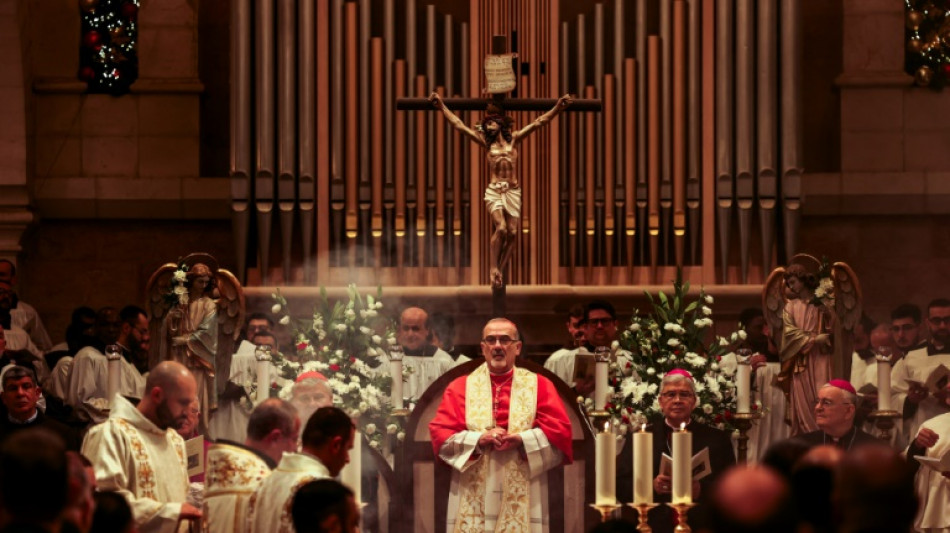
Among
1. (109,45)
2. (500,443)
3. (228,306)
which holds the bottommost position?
(500,443)

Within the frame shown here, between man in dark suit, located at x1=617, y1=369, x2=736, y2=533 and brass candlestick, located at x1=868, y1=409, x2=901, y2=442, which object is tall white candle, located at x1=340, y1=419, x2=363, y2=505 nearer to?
man in dark suit, located at x1=617, y1=369, x2=736, y2=533

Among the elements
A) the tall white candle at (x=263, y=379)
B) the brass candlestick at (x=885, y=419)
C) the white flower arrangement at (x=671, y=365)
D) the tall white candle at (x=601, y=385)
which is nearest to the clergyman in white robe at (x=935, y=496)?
the brass candlestick at (x=885, y=419)

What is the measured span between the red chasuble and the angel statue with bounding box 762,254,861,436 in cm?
210

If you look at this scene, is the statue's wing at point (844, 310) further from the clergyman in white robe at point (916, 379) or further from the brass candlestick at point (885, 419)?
the brass candlestick at point (885, 419)

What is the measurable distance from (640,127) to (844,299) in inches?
120

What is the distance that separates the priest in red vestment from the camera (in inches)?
355

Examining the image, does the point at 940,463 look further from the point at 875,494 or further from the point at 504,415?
the point at 875,494

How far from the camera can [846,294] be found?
10.7m

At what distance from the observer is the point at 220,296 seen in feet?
35.2

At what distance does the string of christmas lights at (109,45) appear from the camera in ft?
46.6

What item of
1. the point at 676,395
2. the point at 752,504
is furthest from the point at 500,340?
the point at 752,504

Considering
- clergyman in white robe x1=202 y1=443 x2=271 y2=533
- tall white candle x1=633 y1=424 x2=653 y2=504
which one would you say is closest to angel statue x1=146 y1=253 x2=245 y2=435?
clergyman in white robe x1=202 y1=443 x2=271 y2=533

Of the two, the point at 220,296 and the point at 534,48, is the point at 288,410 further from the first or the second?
the point at 534,48

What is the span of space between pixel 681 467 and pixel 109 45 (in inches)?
320
